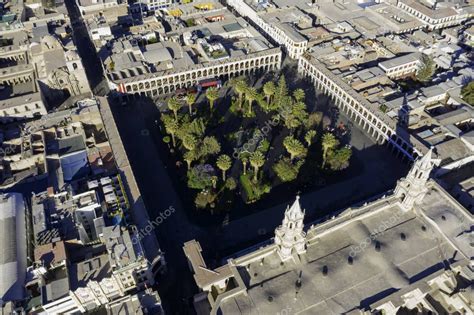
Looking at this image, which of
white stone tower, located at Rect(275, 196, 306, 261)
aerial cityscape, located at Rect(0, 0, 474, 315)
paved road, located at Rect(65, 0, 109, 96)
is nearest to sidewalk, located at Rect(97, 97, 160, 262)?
aerial cityscape, located at Rect(0, 0, 474, 315)

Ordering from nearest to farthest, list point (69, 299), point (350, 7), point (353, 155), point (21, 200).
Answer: point (69, 299)
point (21, 200)
point (353, 155)
point (350, 7)

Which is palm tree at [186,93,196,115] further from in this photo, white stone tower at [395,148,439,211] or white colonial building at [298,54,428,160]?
white stone tower at [395,148,439,211]

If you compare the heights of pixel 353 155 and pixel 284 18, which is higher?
pixel 284 18

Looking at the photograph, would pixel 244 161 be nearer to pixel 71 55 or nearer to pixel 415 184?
pixel 415 184

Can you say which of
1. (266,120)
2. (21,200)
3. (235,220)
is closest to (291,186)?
(235,220)

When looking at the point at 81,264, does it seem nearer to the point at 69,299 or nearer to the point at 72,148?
the point at 69,299

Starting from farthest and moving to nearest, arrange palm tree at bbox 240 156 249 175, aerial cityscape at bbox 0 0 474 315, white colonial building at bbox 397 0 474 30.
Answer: white colonial building at bbox 397 0 474 30, palm tree at bbox 240 156 249 175, aerial cityscape at bbox 0 0 474 315
